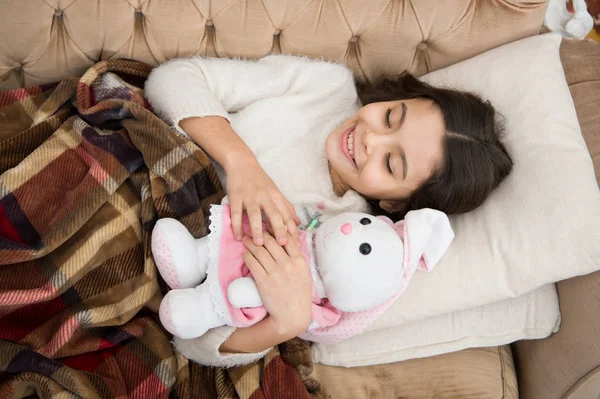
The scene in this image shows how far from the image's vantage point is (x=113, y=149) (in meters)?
1.02

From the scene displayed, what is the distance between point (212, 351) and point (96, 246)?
0.28 metres

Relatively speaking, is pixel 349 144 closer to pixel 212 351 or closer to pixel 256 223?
pixel 256 223

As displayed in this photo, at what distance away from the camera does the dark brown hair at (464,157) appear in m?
1.08

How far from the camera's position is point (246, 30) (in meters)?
1.15

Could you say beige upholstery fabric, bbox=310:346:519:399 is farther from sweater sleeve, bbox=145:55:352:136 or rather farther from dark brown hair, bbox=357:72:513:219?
sweater sleeve, bbox=145:55:352:136

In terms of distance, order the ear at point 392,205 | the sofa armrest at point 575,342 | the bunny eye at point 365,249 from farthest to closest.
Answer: the ear at point 392,205 → the sofa armrest at point 575,342 → the bunny eye at point 365,249

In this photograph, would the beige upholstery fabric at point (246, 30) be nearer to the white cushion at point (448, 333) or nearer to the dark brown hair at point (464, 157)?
the dark brown hair at point (464, 157)

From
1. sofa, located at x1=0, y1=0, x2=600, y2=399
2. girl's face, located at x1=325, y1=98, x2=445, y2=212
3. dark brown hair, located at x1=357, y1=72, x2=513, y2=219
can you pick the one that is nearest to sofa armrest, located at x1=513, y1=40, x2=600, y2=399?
sofa, located at x1=0, y1=0, x2=600, y2=399

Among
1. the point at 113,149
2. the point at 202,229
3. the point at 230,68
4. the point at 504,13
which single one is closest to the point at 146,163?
the point at 113,149

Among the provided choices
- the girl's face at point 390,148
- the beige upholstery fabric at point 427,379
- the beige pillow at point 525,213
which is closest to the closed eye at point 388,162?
the girl's face at point 390,148

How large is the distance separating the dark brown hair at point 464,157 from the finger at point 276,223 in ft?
1.06

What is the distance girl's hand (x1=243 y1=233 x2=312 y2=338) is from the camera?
34.8 inches

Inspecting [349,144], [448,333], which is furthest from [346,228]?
[448,333]

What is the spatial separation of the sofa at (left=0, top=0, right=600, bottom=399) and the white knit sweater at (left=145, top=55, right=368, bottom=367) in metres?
0.06
